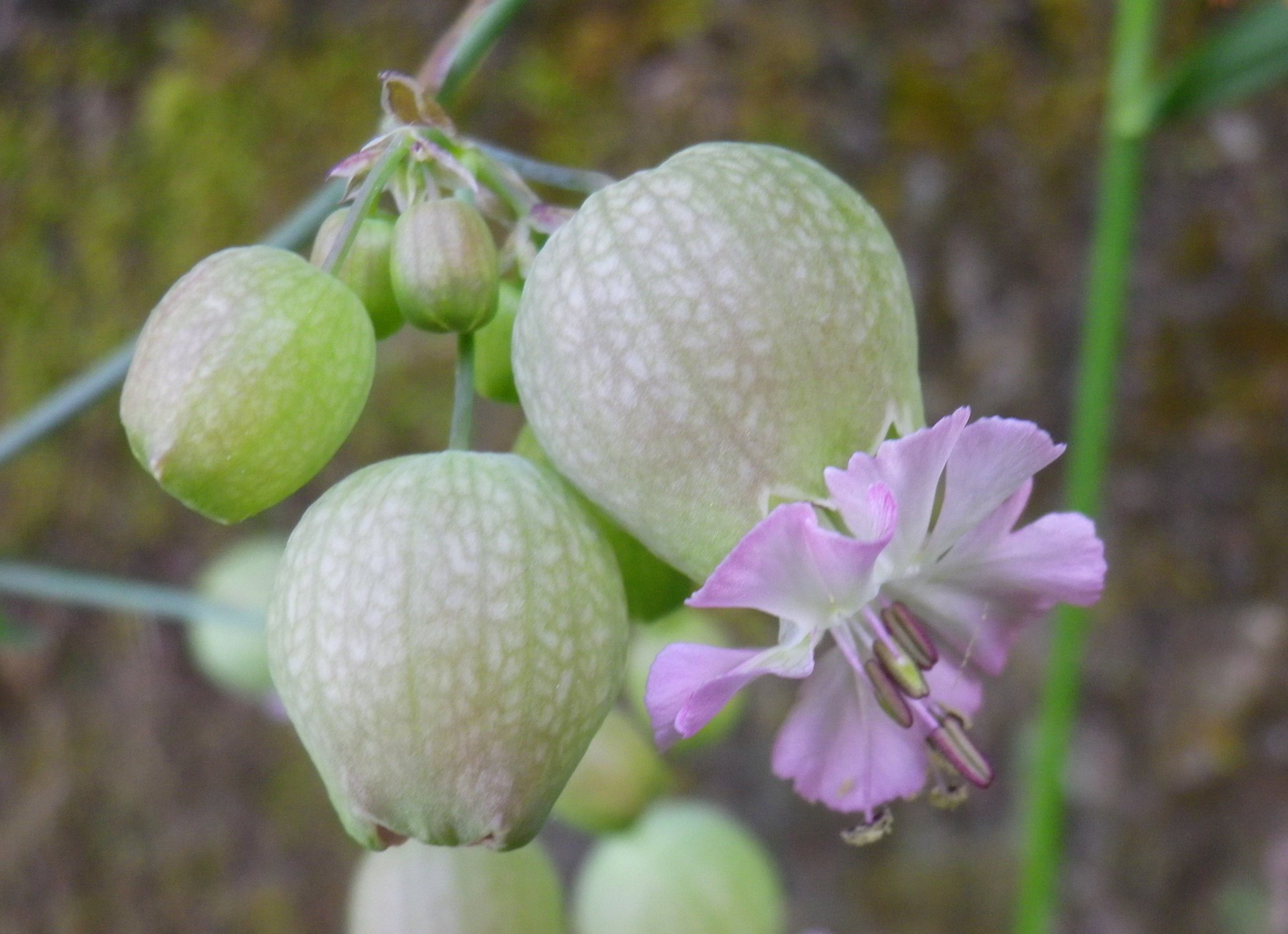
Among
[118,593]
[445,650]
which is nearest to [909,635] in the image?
[445,650]

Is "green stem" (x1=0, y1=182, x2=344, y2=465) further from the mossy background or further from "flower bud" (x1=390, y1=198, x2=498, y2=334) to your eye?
the mossy background

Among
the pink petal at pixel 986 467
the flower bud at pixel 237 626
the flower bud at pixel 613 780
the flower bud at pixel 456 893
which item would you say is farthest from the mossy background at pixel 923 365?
the pink petal at pixel 986 467

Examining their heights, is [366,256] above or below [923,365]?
above

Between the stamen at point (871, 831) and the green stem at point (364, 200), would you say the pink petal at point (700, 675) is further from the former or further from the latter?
the green stem at point (364, 200)

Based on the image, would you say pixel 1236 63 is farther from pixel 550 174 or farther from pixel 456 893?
pixel 456 893

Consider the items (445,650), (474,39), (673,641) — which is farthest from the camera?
(673,641)

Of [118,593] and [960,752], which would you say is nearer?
[960,752]
